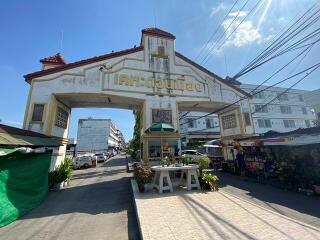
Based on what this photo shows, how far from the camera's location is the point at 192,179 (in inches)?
405

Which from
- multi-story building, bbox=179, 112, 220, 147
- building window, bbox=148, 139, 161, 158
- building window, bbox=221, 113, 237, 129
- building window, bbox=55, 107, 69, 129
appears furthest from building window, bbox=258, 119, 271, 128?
building window, bbox=55, 107, 69, 129

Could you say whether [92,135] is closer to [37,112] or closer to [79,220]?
[37,112]

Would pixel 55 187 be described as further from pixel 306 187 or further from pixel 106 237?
pixel 306 187

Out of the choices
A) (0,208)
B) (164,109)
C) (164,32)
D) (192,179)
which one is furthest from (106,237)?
(164,32)

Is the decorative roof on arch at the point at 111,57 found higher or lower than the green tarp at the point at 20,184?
higher

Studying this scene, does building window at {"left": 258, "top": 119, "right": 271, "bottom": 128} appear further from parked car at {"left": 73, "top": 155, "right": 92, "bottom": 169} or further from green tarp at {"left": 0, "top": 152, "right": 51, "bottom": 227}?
green tarp at {"left": 0, "top": 152, "right": 51, "bottom": 227}

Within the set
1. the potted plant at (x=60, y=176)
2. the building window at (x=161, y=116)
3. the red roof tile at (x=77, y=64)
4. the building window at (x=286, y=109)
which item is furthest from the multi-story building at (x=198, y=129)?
the potted plant at (x=60, y=176)

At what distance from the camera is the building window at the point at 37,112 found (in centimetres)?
1286

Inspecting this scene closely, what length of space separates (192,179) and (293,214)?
15.8 ft

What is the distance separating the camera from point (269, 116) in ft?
129

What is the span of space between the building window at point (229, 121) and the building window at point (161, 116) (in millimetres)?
7520

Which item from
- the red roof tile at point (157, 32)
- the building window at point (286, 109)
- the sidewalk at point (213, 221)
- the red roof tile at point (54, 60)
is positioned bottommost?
the sidewalk at point (213, 221)

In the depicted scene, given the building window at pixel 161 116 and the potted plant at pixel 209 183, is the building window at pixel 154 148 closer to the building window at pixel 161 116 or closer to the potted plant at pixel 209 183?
the building window at pixel 161 116

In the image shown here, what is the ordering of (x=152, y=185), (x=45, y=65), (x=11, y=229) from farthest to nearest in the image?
(x=45, y=65) < (x=152, y=185) < (x=11, y=229)
